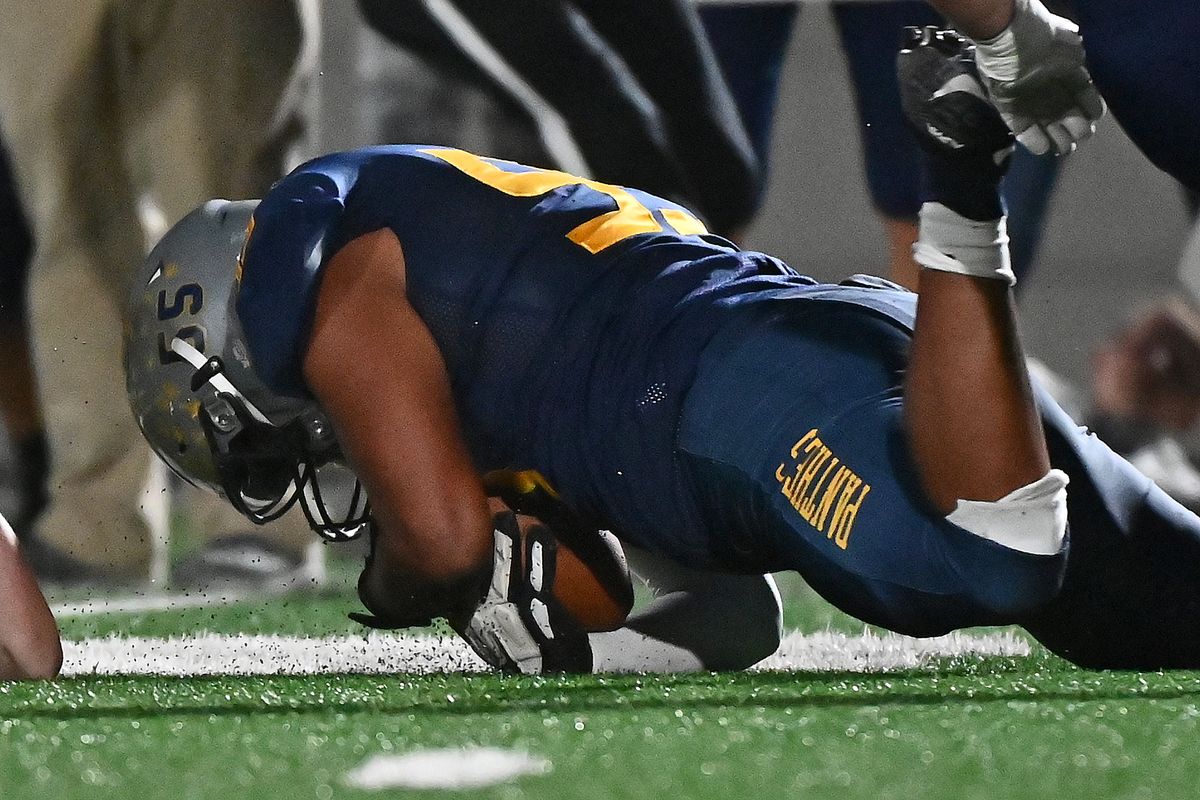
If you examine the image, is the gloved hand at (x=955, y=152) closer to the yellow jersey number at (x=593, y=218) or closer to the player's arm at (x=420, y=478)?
the yellow jersey number at (x=593, y=218)

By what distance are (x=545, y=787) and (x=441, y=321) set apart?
77cm

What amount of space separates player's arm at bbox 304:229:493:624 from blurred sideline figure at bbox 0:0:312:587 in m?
1.06

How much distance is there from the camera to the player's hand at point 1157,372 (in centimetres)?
343

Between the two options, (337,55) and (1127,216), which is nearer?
(337,55)

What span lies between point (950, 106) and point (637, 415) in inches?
16.2

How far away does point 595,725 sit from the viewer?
122 cm

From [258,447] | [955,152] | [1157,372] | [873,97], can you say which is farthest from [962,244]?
[1157,372]

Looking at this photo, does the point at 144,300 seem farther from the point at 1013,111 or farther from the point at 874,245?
the point at 874,245

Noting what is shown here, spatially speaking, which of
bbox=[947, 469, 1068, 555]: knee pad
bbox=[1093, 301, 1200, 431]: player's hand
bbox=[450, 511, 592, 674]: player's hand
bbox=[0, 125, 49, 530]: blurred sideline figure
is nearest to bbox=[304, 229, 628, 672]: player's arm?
bbox=[450, 511, 592, 674]: player's hand

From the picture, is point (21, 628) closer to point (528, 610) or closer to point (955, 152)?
point (528, 610)

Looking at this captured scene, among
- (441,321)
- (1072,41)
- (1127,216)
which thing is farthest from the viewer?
(1127,216)

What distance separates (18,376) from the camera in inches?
129

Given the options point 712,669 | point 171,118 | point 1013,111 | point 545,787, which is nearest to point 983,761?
point 545,787

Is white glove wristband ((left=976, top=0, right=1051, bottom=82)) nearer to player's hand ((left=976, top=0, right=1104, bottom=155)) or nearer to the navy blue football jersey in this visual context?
player's hand ((left=976, top=0, right=1104, bottom=155))
